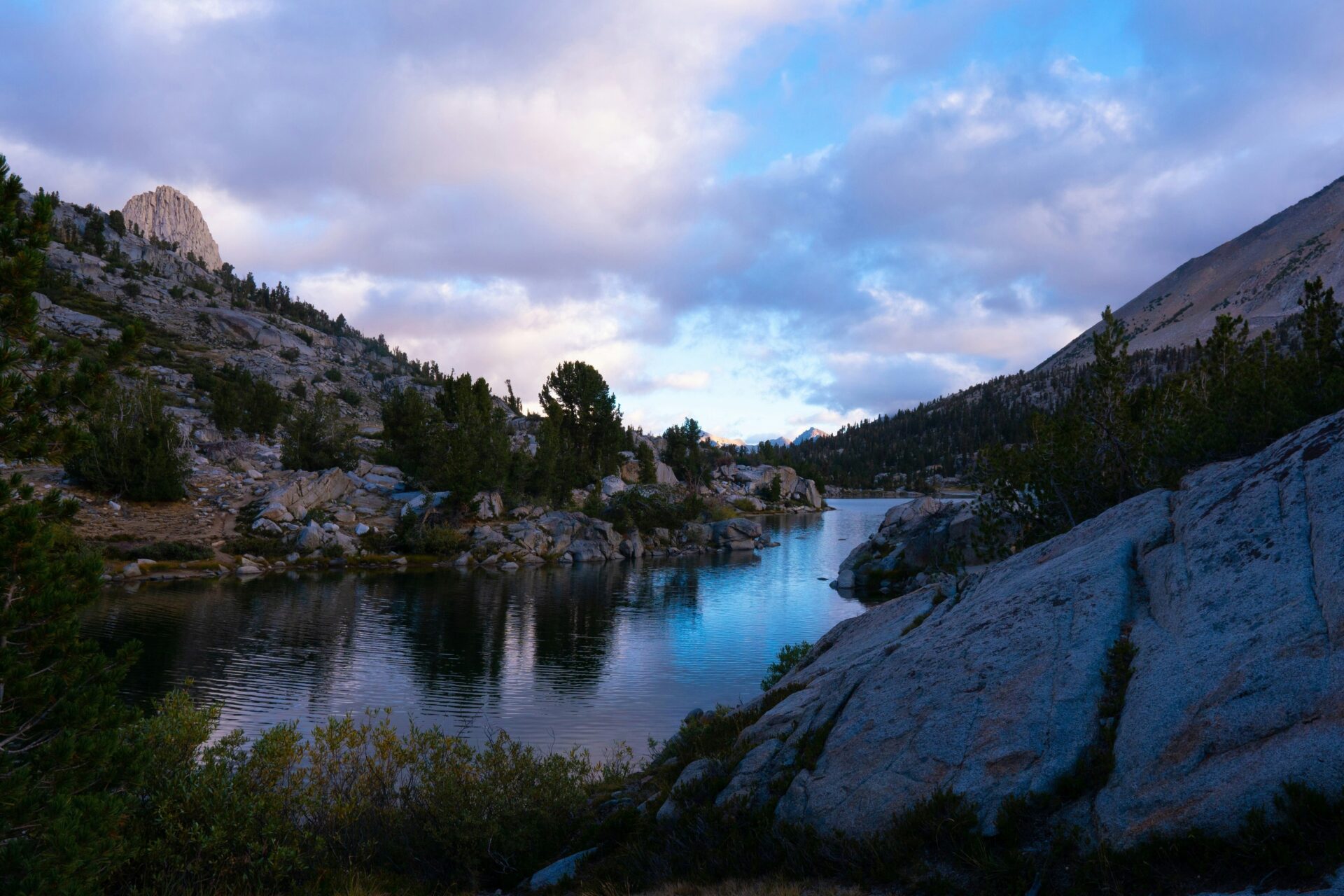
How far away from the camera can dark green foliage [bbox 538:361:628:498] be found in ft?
348

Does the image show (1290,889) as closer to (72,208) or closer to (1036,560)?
(1036,560)

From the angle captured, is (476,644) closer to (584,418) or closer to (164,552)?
(164,552)

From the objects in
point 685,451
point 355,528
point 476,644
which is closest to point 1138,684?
point 476,644

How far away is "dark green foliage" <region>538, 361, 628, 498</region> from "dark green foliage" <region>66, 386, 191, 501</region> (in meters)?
47.1

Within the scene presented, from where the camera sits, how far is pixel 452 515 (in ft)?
257

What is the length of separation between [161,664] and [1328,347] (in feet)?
159

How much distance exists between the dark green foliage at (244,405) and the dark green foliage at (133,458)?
88.9 ft

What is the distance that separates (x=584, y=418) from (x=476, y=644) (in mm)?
72348

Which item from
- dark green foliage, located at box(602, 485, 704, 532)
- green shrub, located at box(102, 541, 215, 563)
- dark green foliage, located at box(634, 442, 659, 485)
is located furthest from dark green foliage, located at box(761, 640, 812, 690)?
dark green foliage, located at box(634, 442, 659, 485)

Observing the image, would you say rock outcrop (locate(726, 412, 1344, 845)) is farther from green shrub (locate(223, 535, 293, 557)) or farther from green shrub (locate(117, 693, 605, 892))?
green shrub (locate(223, 535, 293, 557))

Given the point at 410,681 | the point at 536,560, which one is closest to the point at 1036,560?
the point at 410,681

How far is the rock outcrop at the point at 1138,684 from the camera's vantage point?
7992mm

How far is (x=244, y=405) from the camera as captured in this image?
98.8 metres

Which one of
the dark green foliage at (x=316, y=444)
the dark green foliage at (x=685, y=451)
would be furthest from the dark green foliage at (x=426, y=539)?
the dark green foliage at (x=685, y=451)
